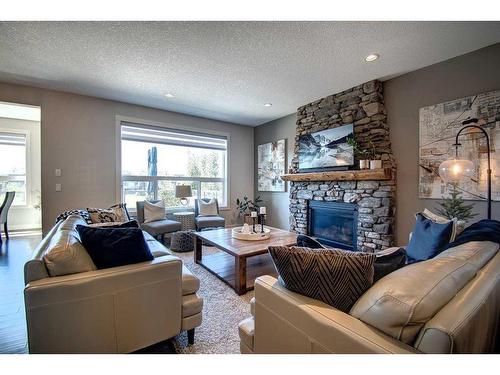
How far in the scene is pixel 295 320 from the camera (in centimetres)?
92

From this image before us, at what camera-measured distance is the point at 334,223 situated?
389cm

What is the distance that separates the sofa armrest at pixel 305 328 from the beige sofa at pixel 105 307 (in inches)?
24.8

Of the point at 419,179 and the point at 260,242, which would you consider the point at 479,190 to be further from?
the point at 260,242

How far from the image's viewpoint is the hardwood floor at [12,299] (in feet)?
5.15

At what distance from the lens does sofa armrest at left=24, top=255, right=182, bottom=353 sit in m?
1.13

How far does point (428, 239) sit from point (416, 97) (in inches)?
82.7

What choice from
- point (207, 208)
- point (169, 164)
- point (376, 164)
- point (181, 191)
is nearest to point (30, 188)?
point (169, 164)

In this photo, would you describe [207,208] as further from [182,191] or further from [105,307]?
[105,307]

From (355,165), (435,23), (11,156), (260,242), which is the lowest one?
(260,242)

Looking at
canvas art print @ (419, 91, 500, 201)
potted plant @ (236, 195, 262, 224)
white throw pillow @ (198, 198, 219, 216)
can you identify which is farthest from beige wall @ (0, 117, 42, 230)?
canvas art print @ (419, 91, 500, 201)

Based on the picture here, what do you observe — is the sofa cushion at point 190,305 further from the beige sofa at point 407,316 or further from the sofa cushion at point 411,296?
the sofa cushion at point 411,296
